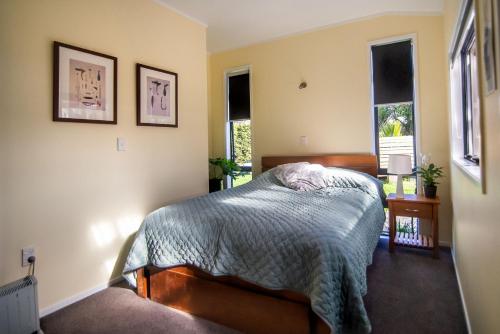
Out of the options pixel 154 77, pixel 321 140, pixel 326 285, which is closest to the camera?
pixel 326 285

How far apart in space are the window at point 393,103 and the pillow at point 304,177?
0.88 m

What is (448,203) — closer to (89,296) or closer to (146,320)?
(146,320)

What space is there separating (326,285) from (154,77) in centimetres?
236

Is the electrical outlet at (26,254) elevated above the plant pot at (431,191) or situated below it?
below

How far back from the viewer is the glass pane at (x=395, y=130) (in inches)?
127

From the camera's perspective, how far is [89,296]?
2238 millimetres

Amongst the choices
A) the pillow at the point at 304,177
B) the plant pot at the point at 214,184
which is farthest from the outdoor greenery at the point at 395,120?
the plant pot at the point at 214,184

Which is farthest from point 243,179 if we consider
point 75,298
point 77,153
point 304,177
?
point 75,298

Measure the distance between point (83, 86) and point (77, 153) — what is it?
510 millimetres

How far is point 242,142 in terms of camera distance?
437 cm

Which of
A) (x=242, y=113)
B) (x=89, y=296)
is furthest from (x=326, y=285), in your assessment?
(x=242, y=113)

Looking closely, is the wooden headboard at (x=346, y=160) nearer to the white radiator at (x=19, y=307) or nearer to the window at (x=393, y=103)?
the window at (x=393, y=103)

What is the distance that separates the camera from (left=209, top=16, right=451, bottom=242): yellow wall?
120 inches

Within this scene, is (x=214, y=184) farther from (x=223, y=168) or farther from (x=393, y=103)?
(x=393, y=103)
